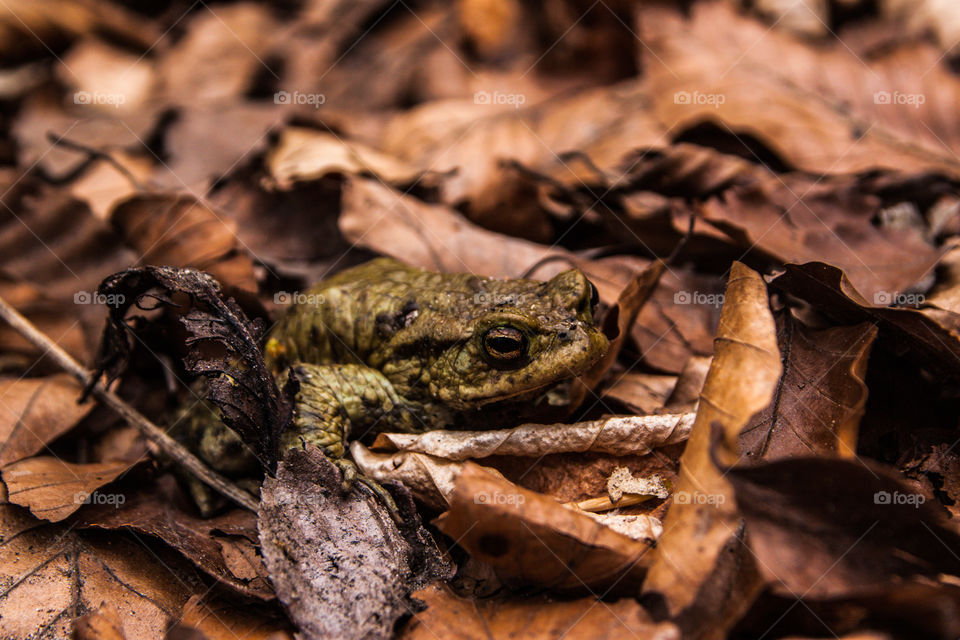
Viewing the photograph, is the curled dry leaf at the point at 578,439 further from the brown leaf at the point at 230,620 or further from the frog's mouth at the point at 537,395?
the brown leaf at the point at 230,620

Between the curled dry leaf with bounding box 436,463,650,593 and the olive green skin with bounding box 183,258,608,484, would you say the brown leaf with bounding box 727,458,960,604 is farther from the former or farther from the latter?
the olive green skin with bounding box 183,258,608,484

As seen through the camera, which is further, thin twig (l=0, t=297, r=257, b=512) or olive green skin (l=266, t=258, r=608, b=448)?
thin twig (l=0, t=297, r=257, b=512)

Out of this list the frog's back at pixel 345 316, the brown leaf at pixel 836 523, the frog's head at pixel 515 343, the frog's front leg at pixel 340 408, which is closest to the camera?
the brown leaf at pixel 836 523

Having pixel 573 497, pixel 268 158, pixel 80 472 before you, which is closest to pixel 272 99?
pixel 268 158

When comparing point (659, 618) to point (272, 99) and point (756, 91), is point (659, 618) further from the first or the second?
point (272, 99)

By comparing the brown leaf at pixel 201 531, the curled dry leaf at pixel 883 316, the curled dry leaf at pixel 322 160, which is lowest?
the brown leaf at pixel 201 531

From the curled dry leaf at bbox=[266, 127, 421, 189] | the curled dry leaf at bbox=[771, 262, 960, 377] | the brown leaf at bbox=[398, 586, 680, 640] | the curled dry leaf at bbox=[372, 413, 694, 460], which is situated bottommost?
the brown leaf at bbox=[398, 586, 680, 640]

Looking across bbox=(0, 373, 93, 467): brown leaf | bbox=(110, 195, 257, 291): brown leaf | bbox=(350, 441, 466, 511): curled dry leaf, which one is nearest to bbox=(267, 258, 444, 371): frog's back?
bbox=(110, 195, 257, 291): brown leaf

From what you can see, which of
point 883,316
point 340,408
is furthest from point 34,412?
point 883,316

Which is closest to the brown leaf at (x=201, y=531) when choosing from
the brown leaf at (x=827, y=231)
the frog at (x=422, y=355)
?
the frog at (x=422, y=355)
